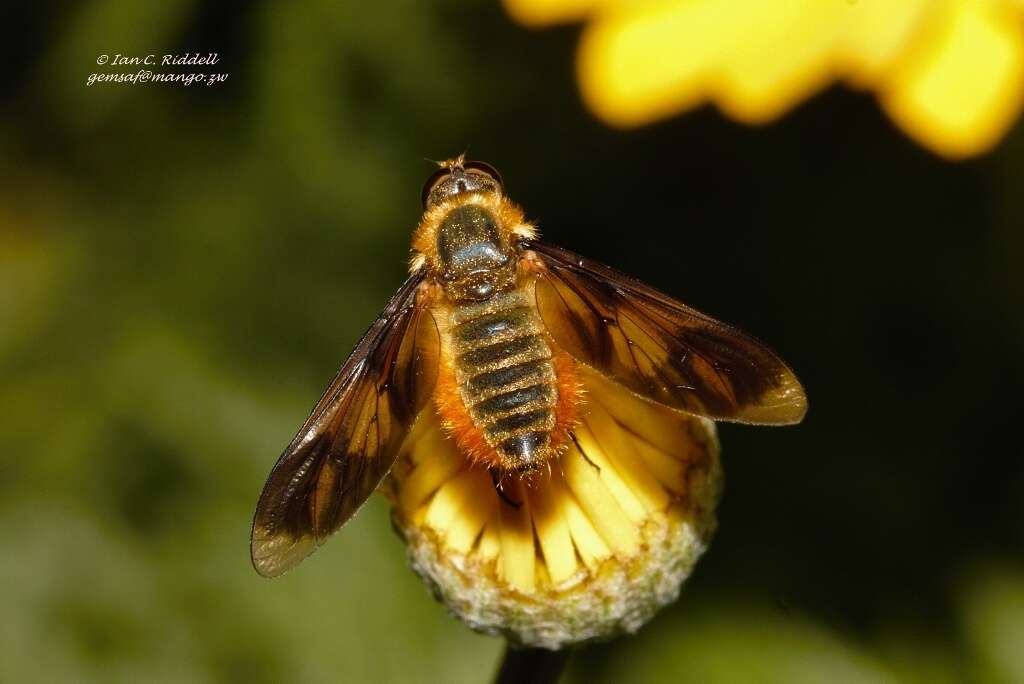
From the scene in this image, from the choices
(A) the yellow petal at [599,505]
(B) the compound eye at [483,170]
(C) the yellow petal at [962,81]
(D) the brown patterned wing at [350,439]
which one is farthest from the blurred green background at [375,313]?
(D) the brown patterned wing at [350,439]

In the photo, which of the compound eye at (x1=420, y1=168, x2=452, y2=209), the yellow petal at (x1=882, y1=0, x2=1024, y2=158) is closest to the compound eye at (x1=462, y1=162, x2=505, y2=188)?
the compound eye at (x1=420, y1=168, x2=452, y2=209)

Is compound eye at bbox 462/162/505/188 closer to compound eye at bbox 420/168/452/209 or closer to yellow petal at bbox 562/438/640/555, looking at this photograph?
compound eye at bbox 420/168/452/209

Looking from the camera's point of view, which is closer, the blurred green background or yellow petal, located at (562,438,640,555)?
yellow petal, located at (562,438,640,555)

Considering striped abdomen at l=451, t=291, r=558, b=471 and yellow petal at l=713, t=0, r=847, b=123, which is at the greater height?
yellow petal at l=713, t=0, r=847, b=123

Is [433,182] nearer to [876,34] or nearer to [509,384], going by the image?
[509,384]

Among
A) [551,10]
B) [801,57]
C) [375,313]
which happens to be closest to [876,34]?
[801,57]

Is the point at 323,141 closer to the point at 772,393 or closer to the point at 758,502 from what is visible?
the point at 758,502

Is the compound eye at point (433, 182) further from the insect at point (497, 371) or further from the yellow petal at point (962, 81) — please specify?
the yellow petal at point (962, 81)

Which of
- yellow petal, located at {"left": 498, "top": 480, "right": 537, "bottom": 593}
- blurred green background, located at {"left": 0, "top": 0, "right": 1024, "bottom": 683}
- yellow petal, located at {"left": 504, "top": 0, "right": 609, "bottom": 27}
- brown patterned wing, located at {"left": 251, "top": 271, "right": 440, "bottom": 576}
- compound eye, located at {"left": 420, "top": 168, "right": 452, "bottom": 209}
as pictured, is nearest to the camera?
brown patterned wing, located at {"left": 251, "top": 271, "right": 440, "bottom": 576}
